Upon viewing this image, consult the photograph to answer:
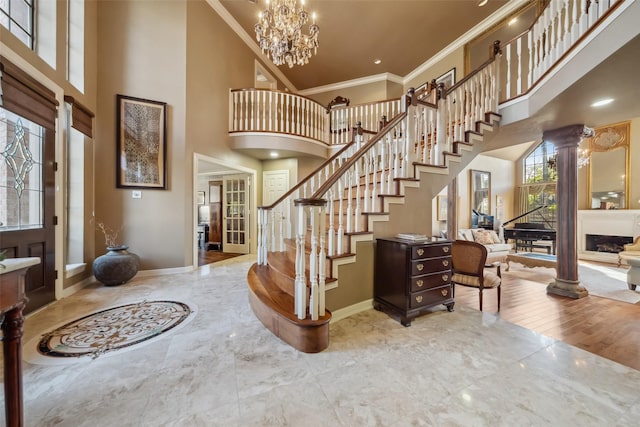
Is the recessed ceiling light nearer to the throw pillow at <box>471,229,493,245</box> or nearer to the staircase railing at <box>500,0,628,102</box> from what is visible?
the staircase railing at <box>500,0,628,102</box>

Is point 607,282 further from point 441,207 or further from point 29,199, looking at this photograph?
point 29,199

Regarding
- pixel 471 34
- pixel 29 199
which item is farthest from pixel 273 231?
pixel 471 34

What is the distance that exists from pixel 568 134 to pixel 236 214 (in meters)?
6.50

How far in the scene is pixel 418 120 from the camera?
311 centimetres

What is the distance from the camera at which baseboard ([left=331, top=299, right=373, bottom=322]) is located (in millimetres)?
2436

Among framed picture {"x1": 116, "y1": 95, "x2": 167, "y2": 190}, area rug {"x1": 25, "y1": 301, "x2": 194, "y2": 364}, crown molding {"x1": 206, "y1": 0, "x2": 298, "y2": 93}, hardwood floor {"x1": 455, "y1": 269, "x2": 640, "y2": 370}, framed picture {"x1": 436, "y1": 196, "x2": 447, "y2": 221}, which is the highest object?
crown molding {"x1": 206, "y1": 0, "x2": 298, "y2": 93}

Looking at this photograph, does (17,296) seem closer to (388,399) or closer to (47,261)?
(388,399)

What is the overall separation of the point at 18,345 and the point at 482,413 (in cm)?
226

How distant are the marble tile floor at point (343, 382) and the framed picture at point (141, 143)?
2238mm

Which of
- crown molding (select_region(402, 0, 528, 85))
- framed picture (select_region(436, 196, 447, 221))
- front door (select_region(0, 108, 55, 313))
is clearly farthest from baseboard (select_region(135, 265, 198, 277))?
crown molding (select_region(402, 0, 528, 85))

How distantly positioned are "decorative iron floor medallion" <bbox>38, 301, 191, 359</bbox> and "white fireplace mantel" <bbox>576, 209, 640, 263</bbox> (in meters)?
9.29

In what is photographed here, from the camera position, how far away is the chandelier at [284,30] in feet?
10.3

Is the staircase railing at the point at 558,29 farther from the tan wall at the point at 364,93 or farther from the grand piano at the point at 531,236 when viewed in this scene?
the grand piano at the point at 531,236

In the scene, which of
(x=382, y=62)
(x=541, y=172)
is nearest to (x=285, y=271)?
(x=382, y=62)
